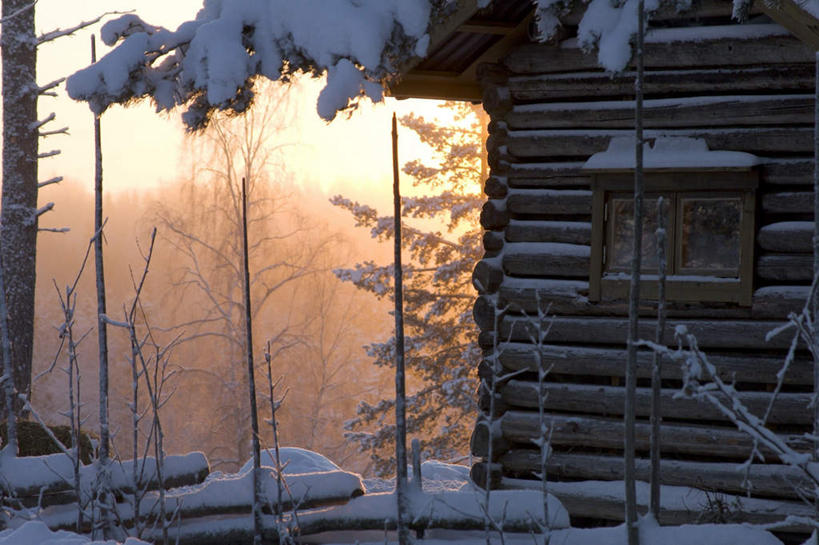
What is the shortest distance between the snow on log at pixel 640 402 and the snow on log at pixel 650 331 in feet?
1.19

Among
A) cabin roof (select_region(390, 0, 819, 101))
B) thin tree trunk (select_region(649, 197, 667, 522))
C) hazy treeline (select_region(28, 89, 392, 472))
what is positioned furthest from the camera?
hazy treeline (select_region(28, 89, 392, 472))

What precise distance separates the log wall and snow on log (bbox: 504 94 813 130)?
0.01 metres

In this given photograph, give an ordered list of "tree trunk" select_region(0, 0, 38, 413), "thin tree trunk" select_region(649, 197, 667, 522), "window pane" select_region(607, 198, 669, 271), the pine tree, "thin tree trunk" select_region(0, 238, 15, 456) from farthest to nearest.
Answer: 1. the pine tree
2. "tree trunk" select_region(0, 0, 38, 413)
3. "window pane" select_region(607, 198, 669, 271)
4. "thin tree trunk" select_region(0, 238, 15, 456)
5. "thin tree trunk" select_region(649, 197, 667, 522)

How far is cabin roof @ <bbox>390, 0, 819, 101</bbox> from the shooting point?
5867 mm

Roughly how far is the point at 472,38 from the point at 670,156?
216cm

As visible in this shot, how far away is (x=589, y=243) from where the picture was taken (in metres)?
6.88

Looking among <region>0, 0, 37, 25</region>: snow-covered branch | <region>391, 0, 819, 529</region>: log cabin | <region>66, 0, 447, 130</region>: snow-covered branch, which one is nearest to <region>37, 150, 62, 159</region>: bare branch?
<region>0, 0, 37, 25</region>: snow-covered branch

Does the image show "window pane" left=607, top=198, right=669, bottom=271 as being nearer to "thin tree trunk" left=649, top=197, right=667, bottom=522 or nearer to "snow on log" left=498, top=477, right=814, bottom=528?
"snow on log" left=498, top=477, right=814, bottom=528

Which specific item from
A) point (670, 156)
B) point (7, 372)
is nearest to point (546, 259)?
point (670, 156)

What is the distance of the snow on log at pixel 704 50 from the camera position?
20.6ft

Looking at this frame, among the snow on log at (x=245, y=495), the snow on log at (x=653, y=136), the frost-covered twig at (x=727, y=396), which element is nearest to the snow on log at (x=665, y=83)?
the snow on log at (x=653, y=136)

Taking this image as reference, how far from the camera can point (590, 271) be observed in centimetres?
677

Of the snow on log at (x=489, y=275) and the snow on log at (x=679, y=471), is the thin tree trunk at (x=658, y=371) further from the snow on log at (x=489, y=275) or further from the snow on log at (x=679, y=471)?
the snow on log at (x=489, y=275)

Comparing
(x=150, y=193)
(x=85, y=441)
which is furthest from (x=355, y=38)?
(x=150, y=193)
